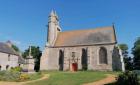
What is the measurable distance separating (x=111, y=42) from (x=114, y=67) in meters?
5.12

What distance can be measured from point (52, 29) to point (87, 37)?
365 inches

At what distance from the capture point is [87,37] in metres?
41.7

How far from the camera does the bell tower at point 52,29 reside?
146ft

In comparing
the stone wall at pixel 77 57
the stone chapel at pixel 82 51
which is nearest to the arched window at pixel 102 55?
the stone chapel at pixel 82 51

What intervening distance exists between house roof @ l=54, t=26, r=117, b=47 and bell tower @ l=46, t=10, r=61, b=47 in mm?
1156

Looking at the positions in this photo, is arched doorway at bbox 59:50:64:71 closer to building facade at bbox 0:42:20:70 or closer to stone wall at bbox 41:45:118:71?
stone wall at bbox 41:45:118:71

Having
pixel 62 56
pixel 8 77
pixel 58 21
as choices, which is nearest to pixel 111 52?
pixel 62 56

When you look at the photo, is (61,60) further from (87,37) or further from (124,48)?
(124,48)

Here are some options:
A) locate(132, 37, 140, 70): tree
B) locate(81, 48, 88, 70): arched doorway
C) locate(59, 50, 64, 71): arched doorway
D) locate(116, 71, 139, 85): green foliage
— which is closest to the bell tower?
locate(59, 50, 64, 71): arched doorway

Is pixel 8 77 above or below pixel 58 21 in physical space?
below

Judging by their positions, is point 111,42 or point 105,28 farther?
point 105,28

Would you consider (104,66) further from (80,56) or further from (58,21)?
Answer: (58,21)

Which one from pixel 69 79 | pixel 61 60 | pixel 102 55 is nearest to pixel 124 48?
pixel 102 55

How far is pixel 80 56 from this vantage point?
4053 cm
